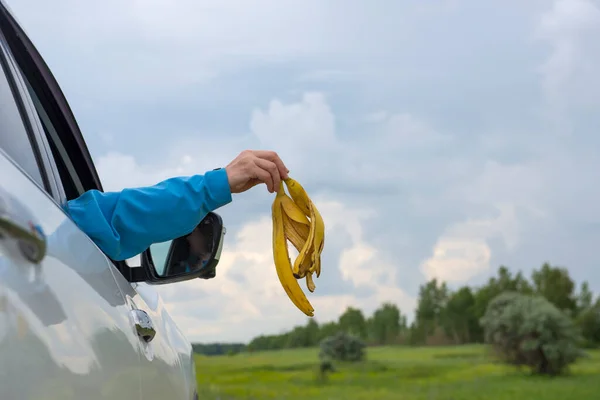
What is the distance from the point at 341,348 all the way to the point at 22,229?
18.8 metres

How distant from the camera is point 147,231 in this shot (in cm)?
175

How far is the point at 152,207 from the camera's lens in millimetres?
1719

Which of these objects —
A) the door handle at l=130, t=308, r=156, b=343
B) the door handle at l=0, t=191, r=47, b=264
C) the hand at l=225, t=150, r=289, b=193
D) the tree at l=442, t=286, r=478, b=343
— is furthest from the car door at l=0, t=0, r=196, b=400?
the tree at l=442, t=286, r=478, b=343

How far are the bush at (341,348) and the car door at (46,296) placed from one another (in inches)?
708

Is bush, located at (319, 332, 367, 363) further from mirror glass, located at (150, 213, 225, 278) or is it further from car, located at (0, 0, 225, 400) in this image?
mirror glass, located at (150, 213, 225, 278)

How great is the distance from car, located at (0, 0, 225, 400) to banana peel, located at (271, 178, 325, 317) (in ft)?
0.52

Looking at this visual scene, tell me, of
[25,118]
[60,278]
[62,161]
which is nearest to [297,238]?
[62,161]

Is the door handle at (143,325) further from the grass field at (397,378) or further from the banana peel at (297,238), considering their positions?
the grass field at (397,378)

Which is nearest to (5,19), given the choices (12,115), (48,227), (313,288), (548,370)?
(12,115)

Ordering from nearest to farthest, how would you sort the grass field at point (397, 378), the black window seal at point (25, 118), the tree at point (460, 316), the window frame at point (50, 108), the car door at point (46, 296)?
the car door at point (46, 296) < the black window seal at point (25, 118) < the window frame at point (50, 108) < the grass field at point (397, 378) < the tree at point (460, 316)

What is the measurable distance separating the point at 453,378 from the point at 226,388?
23.5ft

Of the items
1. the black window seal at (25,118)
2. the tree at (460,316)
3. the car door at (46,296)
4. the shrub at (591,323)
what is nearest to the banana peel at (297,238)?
the car door at (46,296)

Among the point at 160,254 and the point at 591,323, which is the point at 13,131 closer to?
the point at 160,254

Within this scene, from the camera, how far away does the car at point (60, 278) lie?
0.99m
